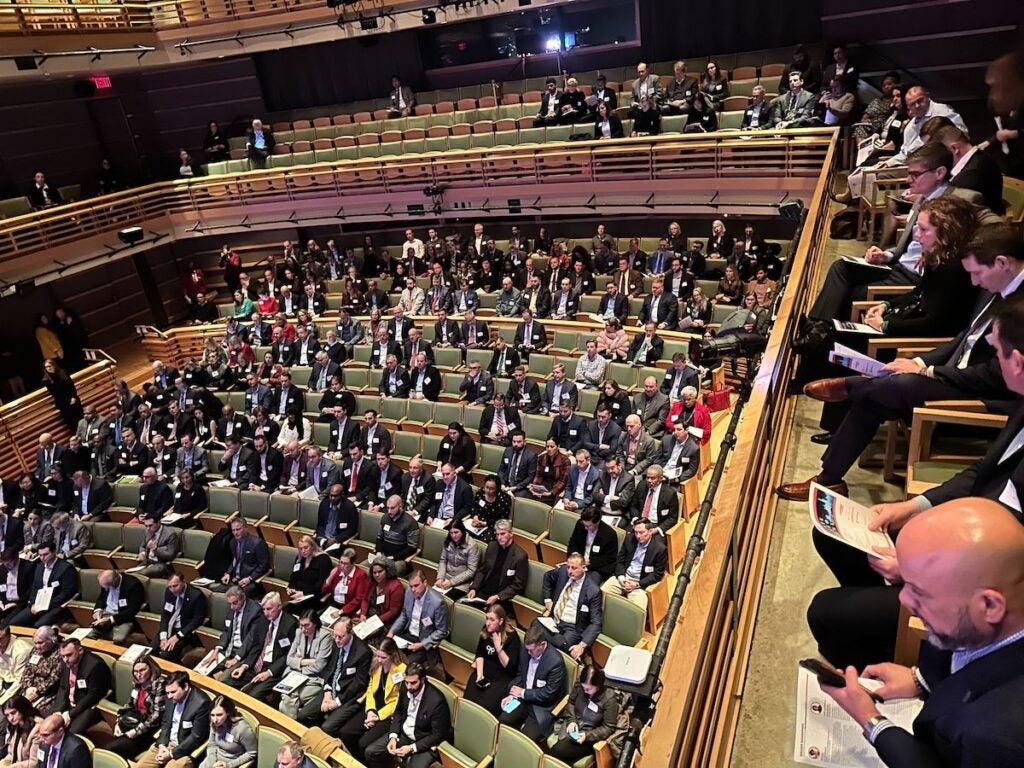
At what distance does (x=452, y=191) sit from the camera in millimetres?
10070

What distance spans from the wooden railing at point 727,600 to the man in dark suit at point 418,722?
2.37 metres

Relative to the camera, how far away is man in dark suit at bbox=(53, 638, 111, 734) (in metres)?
4.94

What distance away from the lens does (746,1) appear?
9398mm

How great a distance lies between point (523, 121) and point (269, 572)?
6.84m

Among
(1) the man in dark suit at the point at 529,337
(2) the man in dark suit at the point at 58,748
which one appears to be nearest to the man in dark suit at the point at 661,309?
(1) the man in dark suit at the point at 529,337

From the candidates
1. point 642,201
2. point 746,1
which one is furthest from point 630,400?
point 746,1

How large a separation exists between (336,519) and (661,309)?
3.92 m

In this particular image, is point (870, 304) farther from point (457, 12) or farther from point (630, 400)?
point (457, 12)

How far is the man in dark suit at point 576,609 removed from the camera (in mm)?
4234

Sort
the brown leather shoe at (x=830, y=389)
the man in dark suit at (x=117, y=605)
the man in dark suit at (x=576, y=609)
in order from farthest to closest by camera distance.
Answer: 1. the man in dark suit at (x=117, y=605)
2. the man in dark suit at (x=576, y=609)
3. the brown leather shoe at (x=830, y=389)

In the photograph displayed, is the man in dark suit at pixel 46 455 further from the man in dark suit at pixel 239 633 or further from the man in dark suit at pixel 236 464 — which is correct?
the man in dark suit at pixel 239 633

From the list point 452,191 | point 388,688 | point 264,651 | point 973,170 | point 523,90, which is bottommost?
point 264,651

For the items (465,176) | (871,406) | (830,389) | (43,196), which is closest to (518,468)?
(830,389)

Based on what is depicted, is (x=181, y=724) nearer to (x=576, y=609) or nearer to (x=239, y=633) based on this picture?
(x=239, y=633)
